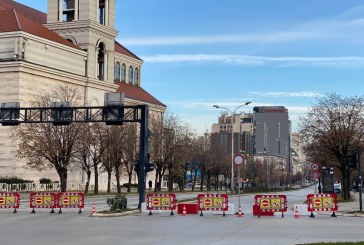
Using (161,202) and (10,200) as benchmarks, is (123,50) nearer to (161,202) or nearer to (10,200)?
(10,200)

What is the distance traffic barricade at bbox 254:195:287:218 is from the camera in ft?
95.5

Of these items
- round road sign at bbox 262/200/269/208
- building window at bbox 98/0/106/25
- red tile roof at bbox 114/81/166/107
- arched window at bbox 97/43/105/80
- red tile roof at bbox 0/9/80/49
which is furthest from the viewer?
red tile roof at bbox 114/81/166/107

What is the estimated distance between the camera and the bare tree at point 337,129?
49750 mm

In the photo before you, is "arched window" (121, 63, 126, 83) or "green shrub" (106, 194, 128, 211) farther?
"arched window" (121, 63, 126, 83)

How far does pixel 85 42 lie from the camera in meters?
88.2

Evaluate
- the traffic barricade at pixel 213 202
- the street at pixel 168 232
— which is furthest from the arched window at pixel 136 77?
the street at pixel 168 232

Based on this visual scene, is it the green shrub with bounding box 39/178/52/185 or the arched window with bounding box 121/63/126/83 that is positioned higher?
the arched window with bounding box 121/63/126/83

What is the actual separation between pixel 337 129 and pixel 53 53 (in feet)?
147

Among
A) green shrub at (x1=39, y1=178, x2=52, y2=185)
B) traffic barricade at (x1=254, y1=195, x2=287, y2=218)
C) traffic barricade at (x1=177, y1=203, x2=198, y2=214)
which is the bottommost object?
traffic barricade at (x1=177, y1=203, x2=198, y2=214)

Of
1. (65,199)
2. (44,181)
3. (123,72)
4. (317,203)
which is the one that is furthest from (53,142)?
(123,72)

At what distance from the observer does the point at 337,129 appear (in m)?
50.5

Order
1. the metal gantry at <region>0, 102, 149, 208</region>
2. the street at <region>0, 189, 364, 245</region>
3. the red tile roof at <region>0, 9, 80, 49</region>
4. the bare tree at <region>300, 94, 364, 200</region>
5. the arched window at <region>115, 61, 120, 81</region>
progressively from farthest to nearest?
the arched window at <region>115, 61, 120, 81</region> → the red tile roof at <region>0, 9, 80, 49</region> → the bare tree at <region>300, 94, 364, 200</region> → the metal gantry at <region>0, 102, 149, 208</region> → the street at <region>0, 189, 364, 245</region>

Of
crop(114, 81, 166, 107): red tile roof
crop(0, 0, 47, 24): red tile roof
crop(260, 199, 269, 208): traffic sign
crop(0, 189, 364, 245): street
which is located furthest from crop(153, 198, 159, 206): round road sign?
crop(114, 81, 166, 107): red tile roof

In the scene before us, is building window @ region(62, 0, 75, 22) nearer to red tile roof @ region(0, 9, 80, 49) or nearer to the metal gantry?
red tile roof @ region(0, 9, 80, 49)
